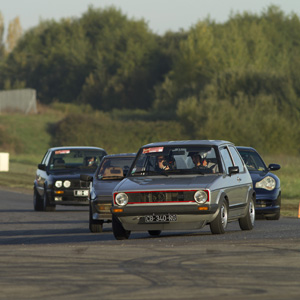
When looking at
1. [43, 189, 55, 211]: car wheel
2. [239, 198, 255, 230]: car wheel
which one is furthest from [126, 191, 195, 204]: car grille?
[43, 189, 55, 211]: car wheel

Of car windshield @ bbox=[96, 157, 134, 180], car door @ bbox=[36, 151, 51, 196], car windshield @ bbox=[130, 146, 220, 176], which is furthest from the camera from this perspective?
car door @ bbox=[36, 151, 51, 196]

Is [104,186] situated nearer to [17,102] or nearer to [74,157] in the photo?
[74,157]

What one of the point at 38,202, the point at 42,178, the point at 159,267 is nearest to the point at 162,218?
the point at 159,267

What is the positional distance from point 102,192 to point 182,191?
3027mm

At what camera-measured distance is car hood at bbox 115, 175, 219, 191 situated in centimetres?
1461

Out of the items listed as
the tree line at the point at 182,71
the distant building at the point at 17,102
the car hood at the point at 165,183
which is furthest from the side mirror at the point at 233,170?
the distant building at the point at 17,102

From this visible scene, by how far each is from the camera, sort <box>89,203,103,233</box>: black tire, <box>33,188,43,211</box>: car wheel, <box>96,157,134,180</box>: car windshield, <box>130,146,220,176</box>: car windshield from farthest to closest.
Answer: <box>33,188,43,211</box>: car wheel → <box>96,157,134,180</box>: car windshield → <box>89,203,103,233</box>: black tire → <box>130,146,220,176</box>: car windshield

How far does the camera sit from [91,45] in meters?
117

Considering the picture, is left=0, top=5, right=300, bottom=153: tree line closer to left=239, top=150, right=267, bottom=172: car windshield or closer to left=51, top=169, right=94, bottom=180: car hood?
left=51, top=169, right=94, bottom=180: car hood

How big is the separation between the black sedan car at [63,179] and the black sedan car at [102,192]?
5150 millimetres

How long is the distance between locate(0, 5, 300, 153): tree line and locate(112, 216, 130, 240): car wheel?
57.6 meters

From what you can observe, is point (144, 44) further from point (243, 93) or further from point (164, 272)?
point (164, 272)

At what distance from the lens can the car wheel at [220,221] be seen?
14.9 meters

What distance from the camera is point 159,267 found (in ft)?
35.4
